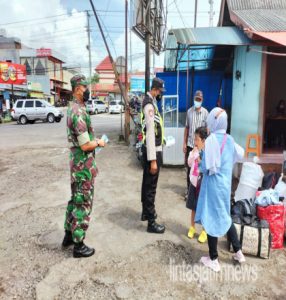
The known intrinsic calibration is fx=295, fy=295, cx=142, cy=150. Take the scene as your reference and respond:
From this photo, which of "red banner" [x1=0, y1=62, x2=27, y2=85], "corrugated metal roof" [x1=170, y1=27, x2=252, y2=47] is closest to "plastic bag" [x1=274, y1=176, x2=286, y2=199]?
"corrugated metal roof" [x1=170, y1=27, x2=252, y2=47]

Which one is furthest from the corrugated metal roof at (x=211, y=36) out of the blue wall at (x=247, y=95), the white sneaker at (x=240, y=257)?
the white sneaker at (x=240, y=257)

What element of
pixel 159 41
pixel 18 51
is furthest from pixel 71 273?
pixel 18 51

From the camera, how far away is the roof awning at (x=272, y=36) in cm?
462

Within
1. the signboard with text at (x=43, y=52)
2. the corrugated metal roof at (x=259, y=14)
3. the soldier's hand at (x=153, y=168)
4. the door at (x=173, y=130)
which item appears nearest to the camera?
the soldier's hand at (x=153, y=168)

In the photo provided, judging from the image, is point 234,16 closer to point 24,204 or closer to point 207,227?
point 207,227

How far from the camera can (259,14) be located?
639cm

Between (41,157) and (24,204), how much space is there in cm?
411

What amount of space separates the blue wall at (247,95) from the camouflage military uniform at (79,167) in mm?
3718

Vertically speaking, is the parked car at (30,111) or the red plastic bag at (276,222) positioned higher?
the parked car at (30,111)

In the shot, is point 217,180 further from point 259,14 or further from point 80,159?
point 259,14

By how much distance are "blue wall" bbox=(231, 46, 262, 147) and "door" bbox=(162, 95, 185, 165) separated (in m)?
1.24

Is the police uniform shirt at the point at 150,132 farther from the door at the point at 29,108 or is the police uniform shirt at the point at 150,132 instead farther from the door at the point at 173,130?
the door at the point at 29,108

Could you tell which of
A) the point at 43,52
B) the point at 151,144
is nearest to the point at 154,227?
the point at 151,144

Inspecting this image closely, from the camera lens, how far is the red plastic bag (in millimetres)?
3365
